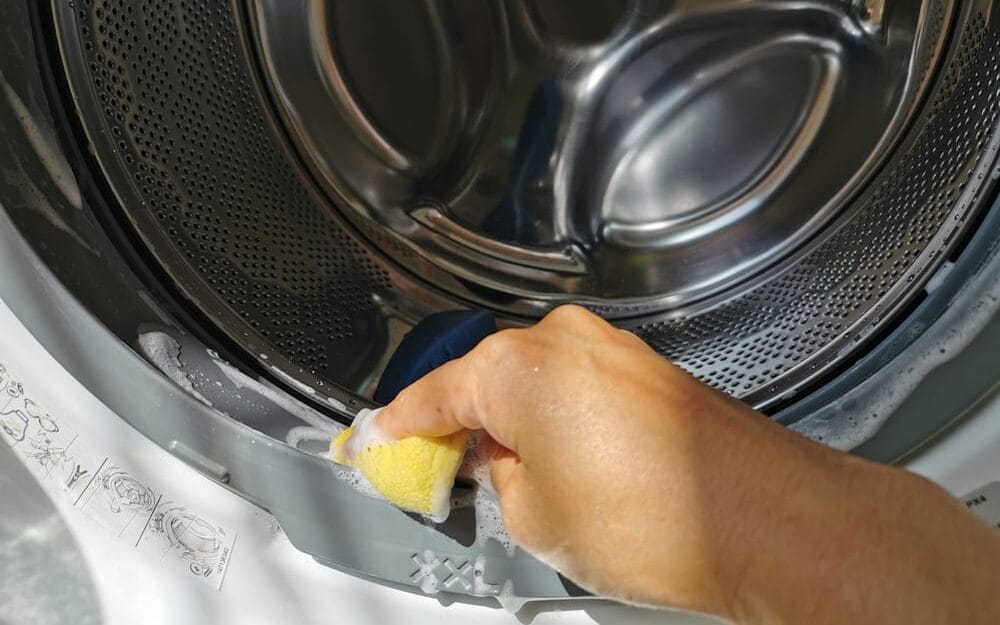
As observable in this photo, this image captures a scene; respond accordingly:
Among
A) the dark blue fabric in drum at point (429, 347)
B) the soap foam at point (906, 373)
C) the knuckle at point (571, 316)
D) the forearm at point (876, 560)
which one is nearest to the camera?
the forearm at point (876, 560)

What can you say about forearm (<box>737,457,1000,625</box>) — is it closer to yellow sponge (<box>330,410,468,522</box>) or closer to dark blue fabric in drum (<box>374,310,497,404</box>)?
yellow sponge (<box>330,410,468,522</box>)

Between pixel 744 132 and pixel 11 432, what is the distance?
2.67 feet

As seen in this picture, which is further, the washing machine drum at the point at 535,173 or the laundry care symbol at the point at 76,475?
the washing machine drum at the point at 535,173

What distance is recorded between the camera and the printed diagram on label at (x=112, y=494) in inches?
22.8

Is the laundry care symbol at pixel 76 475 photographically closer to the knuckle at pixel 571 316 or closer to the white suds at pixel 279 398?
the white suds at pixel 279 398

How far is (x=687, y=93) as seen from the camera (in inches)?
39.5

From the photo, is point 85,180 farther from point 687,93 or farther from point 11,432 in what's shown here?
point 687,93

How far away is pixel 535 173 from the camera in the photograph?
3.37ft

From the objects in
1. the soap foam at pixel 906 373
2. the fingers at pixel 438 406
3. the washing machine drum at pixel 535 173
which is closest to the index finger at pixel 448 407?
the fingers at pixel 438 406

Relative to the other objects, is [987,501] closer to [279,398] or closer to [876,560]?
[876,560]

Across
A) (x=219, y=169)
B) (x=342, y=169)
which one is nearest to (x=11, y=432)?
(x=219, y=169)

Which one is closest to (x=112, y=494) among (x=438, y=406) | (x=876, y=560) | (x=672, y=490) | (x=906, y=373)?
(x=438, y=406)

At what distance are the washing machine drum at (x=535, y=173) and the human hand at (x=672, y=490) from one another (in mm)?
216

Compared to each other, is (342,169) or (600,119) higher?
(600,119)
